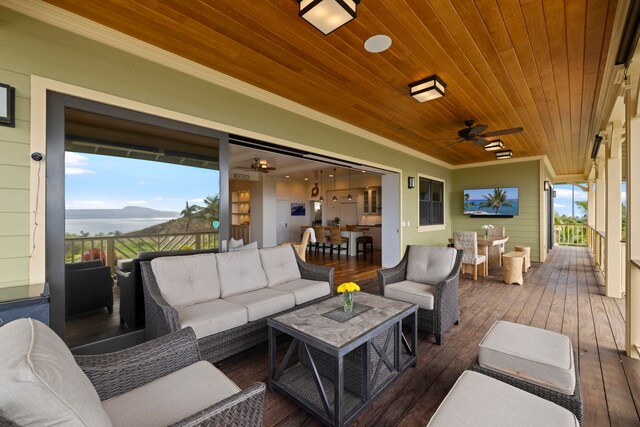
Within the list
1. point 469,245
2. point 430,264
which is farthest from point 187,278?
point 469,245

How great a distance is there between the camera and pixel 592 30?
8.29ft

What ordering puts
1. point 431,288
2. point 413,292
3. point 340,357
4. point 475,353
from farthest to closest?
point 431,288 < point 413,292 < point 475,353 < point 340,357

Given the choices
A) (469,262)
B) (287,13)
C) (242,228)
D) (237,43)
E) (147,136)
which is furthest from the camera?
(242,228)

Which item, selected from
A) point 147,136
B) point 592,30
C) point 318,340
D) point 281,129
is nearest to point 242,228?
point 281,129

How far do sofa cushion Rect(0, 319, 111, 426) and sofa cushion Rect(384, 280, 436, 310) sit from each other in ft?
9.36

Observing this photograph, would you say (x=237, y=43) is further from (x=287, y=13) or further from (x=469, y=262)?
(x=469, y=262)

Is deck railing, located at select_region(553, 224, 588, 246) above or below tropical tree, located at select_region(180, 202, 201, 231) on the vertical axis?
below

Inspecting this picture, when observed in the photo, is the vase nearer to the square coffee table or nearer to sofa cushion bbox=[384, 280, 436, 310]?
the square coffee table

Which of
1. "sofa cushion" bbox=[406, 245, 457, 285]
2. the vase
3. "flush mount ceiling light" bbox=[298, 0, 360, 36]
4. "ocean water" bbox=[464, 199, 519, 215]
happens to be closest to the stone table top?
the vase

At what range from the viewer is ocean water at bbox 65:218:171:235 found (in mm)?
2452

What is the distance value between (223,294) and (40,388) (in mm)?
2265

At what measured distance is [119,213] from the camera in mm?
2742

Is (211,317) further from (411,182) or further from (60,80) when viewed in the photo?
(411,182)

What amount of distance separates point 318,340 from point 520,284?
5.16 m
